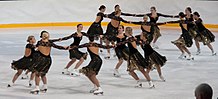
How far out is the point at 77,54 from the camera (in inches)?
367

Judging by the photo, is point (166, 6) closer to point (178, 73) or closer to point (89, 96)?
point (178, 73)

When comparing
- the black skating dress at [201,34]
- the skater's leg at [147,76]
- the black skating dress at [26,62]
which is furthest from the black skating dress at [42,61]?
the black skating dress at [201,34]

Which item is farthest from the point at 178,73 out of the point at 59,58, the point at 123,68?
the point at 59,58

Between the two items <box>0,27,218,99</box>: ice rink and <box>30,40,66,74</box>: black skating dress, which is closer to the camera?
<box>30,40,66,74</box>: black skating dress

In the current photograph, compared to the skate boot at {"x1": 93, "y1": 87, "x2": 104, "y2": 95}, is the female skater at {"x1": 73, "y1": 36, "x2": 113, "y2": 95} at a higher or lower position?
higher

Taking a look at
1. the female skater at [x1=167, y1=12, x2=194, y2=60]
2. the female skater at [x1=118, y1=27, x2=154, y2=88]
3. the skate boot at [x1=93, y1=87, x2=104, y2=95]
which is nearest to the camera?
the skate boot at [x1=93, y1=87, x2=104, y2=95]

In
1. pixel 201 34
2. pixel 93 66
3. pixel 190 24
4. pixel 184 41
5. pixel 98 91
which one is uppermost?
pixel 190 24

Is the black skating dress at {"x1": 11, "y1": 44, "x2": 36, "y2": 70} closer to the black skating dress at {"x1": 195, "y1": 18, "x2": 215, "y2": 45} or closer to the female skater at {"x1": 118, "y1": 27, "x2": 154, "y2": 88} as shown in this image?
the female skater at {"x1": 118, "y1": 27, "x2": 154, "y2": 88}

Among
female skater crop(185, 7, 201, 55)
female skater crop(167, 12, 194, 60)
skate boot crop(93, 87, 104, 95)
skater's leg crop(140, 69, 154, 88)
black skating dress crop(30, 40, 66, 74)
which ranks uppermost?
female skater crop(185, 7, 201, 55)

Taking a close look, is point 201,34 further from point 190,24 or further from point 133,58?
point 133,58

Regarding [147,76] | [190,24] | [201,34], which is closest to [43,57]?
[147,76]

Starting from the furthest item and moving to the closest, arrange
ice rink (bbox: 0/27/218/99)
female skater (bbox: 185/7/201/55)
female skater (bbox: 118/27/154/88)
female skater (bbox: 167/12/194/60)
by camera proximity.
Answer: female skater (bbox: 185/7/201/55), female skater (bbox: 167/12/194/60), female skater (bbox: 118/27/154/88), ice rink (bbox: 0/27/218/99)

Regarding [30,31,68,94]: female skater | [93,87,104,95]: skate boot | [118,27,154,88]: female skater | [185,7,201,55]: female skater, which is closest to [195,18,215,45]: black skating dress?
[185,7,201,55]: female skater

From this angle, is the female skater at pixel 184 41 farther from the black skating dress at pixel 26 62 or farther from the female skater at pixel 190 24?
the black skating dress at pixel 26 62
